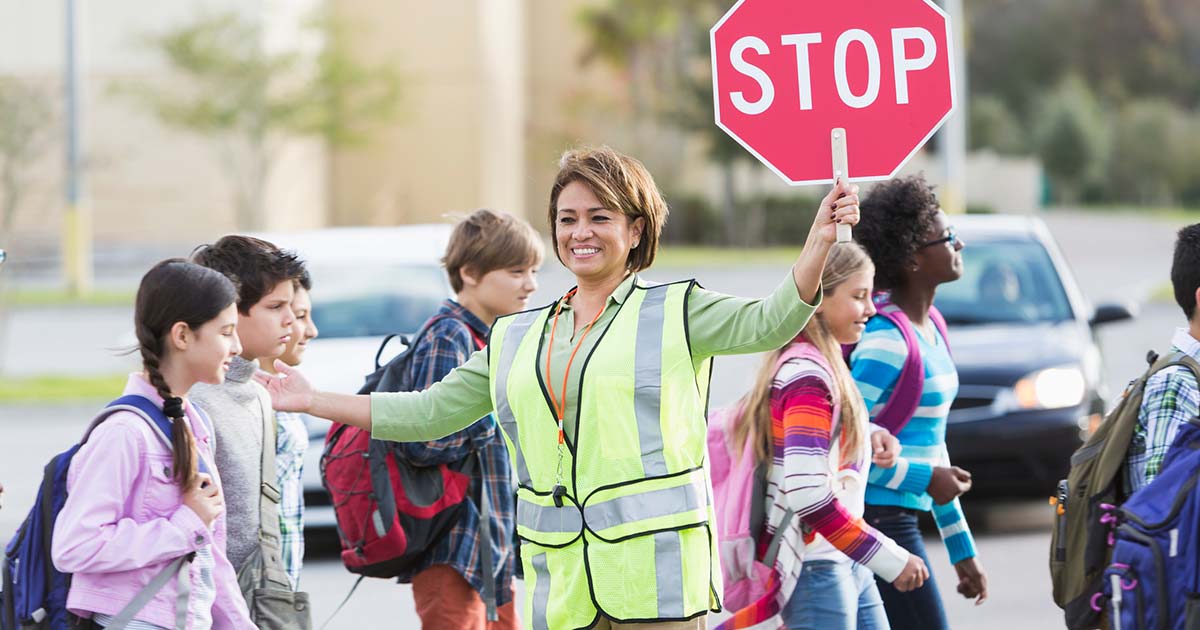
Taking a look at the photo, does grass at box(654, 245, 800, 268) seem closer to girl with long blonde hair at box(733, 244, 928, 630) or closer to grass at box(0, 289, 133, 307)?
grass at box(0, 289, 133, 307)

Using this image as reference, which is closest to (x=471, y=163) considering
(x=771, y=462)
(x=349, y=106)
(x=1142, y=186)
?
(x=349, y=106)

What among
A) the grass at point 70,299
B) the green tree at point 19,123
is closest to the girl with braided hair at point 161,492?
the grass at point 70,299

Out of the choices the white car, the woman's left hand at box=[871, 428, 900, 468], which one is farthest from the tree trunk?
the woman's left hand at box=[871, 428, 900, 468]

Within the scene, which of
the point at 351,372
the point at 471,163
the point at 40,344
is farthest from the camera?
the point at 471,163

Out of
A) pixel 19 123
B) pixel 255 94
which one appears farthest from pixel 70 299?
pixel 255 94

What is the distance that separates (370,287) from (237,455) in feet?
18.2

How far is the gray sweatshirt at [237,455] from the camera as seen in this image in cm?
411

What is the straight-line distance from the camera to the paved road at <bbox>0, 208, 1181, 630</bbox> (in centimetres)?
779

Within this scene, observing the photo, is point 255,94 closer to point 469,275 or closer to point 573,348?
point 469,275

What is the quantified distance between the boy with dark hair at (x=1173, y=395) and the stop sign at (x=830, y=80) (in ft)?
2.22

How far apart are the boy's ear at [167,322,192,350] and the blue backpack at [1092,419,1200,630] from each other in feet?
7.02

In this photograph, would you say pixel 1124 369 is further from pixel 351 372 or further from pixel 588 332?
pixel 588 332

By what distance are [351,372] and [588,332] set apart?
17.5ft

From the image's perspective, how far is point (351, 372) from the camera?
8.76 metres
